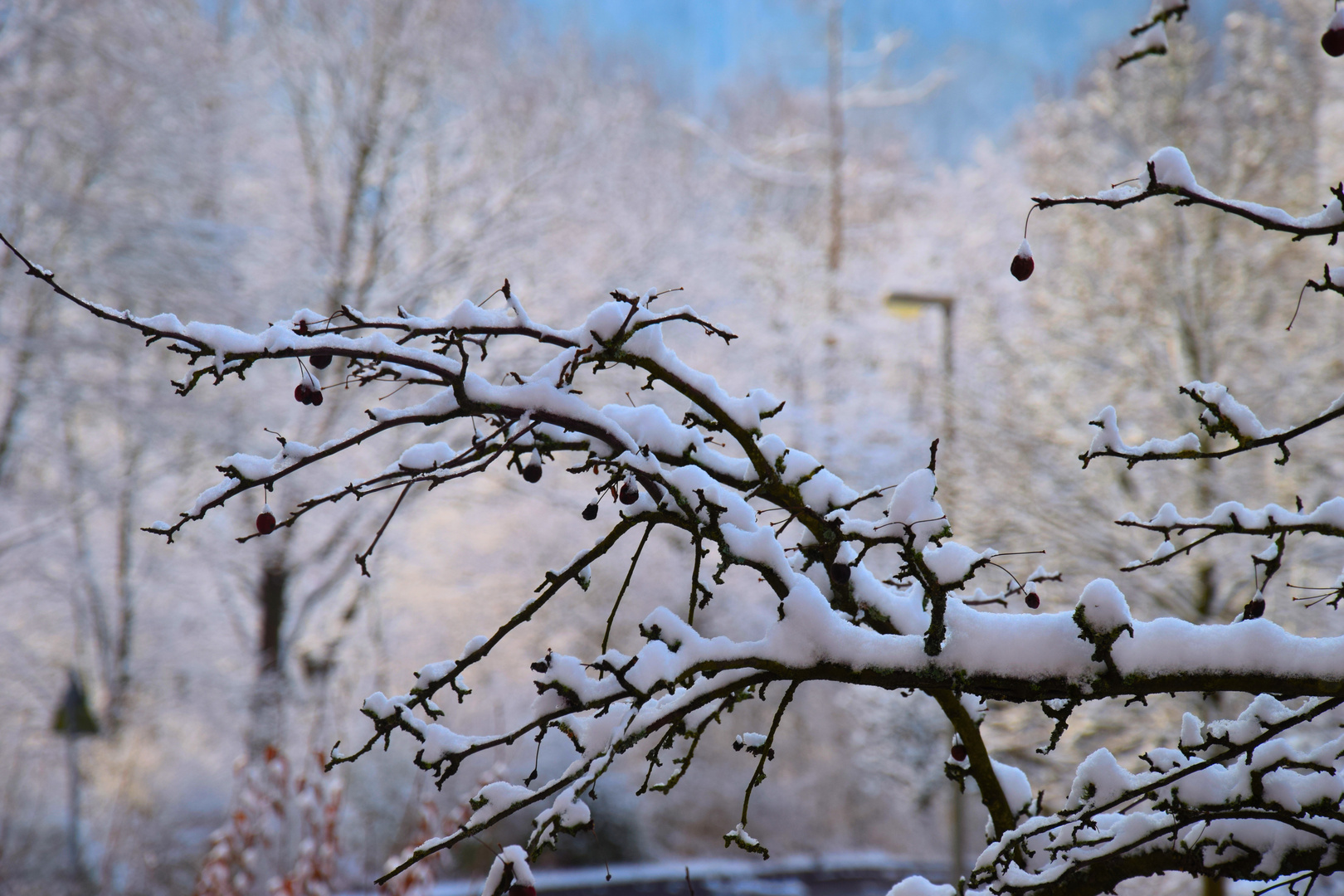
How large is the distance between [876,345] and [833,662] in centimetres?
1294

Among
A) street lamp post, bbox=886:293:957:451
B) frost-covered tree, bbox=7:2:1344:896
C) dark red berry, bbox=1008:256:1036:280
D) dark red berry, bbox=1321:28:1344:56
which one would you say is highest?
street lamp post, bbox=886:293:957:451

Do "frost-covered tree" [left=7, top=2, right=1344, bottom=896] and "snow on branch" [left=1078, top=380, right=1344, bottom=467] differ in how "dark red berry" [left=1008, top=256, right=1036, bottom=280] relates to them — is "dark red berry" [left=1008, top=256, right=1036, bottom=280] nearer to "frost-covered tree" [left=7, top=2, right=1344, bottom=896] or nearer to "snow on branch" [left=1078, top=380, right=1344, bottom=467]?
"frost-covered tree" [left=7, top=2, right=1344, bottom=896]

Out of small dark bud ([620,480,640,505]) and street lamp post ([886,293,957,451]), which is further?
street lamp post ([886,293,957,451])

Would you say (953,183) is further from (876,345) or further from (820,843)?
(820,843)

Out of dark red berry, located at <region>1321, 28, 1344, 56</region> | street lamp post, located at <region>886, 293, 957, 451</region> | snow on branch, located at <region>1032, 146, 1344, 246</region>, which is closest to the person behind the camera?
snow on branch, located at <region>1032, 146, 1344, 246</region>

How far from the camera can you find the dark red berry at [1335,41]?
1.61 meters

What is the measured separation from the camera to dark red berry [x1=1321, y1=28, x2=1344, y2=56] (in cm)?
161

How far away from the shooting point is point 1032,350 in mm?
9672

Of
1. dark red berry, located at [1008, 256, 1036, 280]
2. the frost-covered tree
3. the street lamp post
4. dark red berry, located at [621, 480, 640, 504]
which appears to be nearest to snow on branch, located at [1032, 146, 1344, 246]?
the frost-covered tree

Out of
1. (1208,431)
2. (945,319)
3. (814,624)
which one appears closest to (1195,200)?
(1208,431)

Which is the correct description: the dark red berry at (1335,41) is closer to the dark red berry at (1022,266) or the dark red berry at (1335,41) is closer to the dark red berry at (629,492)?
the dark red berry at (1022,266)

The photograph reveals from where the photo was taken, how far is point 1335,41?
1618mm

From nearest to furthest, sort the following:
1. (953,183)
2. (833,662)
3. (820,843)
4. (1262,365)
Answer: (833,662) → (1262,365) → (820,843) → (953,183)

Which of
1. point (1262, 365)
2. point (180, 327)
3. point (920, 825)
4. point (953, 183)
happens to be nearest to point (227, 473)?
point (180, 327)
